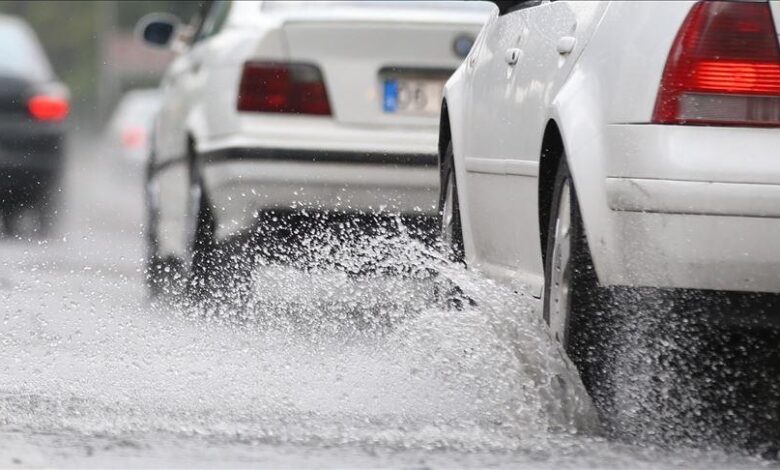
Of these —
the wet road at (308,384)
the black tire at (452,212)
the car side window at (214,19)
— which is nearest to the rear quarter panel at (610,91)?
the wet road at (308,384)

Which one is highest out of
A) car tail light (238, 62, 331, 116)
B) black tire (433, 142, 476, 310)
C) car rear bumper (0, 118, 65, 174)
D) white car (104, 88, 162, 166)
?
car tail light (238, 62, 331, 116)

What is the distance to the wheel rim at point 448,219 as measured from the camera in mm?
7645

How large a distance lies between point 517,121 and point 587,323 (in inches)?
38.0

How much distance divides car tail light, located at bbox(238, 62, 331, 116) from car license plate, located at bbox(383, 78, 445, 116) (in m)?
0.26

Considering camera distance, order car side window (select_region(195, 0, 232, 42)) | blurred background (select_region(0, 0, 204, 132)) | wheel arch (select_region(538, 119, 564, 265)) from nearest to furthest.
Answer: wheel arch (select_region(538, 119, 564, 265)), car side window (select_region(195, 0, 232, 42)), blurred background (select_region(0, 0, 204, 132))

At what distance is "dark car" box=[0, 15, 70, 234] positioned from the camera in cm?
1531

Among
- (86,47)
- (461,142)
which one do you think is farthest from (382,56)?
(86,47)

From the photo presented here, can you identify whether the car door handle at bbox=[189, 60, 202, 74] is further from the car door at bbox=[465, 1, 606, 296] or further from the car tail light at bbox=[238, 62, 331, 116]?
the car door at bbox=[465, 1, 606, 296]

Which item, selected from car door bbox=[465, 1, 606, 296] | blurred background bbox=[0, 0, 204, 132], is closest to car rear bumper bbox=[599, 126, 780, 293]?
car door bbox=[465, 1, 606, 296]

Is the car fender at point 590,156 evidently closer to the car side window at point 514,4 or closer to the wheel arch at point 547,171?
the wheel arch at point 547,171

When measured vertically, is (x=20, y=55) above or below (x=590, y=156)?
below

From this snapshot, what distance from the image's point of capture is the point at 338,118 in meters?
8.88

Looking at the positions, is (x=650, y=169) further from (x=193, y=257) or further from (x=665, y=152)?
(x=193, y=257)

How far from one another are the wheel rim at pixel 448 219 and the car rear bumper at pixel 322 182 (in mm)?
741
